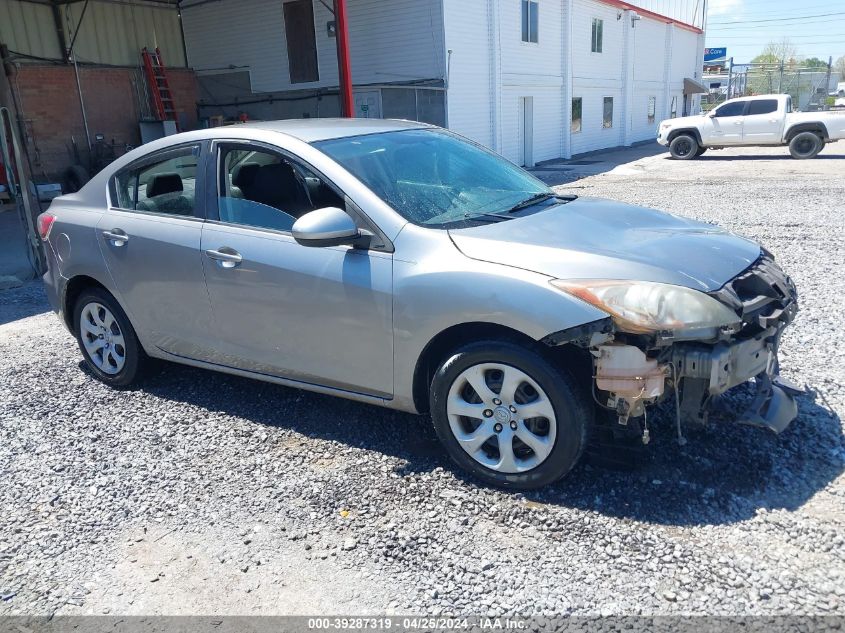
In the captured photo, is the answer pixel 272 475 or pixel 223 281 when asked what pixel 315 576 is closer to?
pixel 272 475

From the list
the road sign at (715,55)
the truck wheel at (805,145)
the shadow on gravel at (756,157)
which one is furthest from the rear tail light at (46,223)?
the road sign at (715,55)

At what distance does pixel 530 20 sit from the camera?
21328mm

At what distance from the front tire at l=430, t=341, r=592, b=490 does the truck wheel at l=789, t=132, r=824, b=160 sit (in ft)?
68.2

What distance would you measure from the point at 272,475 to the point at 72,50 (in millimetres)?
18792

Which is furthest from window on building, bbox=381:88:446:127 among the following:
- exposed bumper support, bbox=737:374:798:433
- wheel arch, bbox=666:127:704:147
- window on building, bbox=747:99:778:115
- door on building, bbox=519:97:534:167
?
Result: exposed bumper support, bbox=737:374:798:433

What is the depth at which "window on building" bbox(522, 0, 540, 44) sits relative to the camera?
21.0 meters

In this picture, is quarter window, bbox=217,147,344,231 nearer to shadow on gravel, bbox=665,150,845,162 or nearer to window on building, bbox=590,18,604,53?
shadow on gravel, bbox=665,150,845,162

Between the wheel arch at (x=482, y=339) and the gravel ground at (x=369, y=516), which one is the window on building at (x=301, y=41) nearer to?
the gravel ground at (x=369, y=516)

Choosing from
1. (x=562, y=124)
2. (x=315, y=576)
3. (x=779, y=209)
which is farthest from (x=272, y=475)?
(x=562, y=124)

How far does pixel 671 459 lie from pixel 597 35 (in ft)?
84.3

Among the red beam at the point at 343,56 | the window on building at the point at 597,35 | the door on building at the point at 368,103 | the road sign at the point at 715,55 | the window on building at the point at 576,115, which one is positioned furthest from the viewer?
the road sign at the point at 715,55

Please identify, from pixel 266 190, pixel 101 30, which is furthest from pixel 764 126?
pixel 266 190

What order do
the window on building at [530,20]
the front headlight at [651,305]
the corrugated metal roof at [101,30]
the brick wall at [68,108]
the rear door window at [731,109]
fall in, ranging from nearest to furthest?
the front headlight at [651,305], the corrugated metal roof at [101,30], the brick wall at [68,108], the window on building at [530,20], the rear door window at [731,109]

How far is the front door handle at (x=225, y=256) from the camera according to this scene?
3912mm
